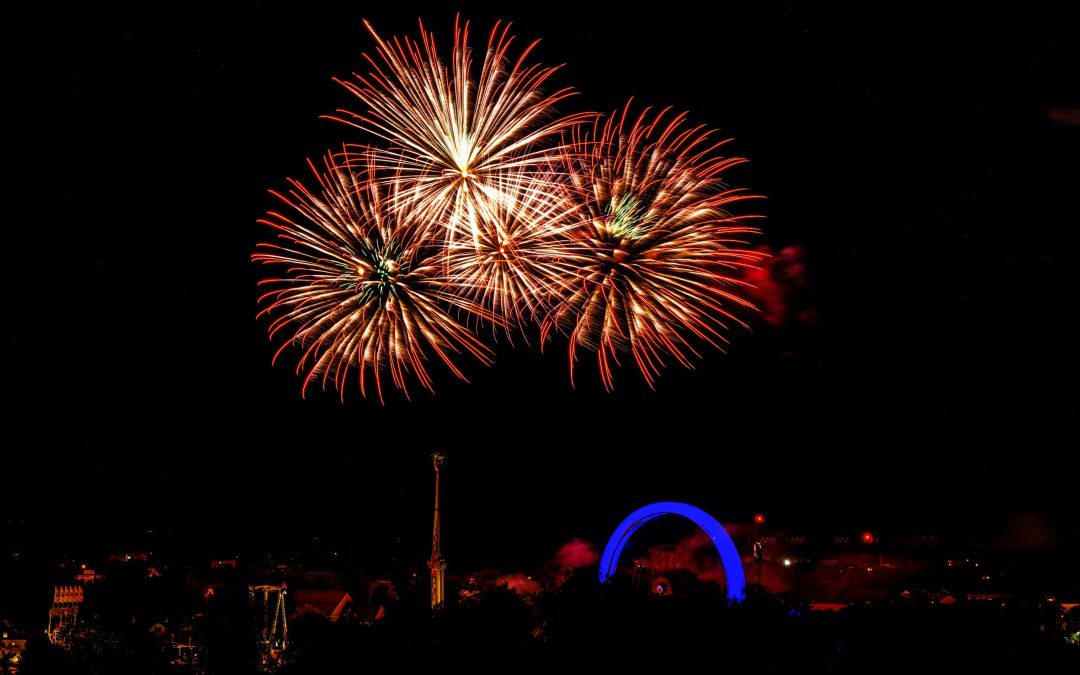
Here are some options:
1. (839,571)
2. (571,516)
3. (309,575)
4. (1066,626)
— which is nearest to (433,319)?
(1066,626)

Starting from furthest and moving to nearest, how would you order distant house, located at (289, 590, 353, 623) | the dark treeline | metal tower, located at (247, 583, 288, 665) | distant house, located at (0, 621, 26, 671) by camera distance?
distant house, located at (289, 590, 353, 623), distant house, located at (0, 621, 26, 671), metal tower, located at (247, 583, 288, 665), the dark treeline

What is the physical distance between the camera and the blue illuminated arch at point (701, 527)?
757 inches

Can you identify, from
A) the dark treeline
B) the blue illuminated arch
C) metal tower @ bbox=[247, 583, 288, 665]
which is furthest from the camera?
the blue illuminated arch

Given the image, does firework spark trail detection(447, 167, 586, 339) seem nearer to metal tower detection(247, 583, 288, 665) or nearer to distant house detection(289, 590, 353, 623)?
metal tower detection(247, 583, 288, 665)

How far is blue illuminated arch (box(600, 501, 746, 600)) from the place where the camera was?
19219mm

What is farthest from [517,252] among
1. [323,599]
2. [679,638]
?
[323,599]

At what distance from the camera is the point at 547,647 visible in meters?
9.69

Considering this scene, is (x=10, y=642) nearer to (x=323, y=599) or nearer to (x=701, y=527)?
(x=701, y=527)

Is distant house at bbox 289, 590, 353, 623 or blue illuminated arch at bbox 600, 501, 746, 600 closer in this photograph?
blue illuminated arch at bbox 600, 501, 746, 600

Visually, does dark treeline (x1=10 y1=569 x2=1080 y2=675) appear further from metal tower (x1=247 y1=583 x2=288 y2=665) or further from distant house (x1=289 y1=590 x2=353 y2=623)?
distant house (x1=289 y1=590 x2=353 y2=623)

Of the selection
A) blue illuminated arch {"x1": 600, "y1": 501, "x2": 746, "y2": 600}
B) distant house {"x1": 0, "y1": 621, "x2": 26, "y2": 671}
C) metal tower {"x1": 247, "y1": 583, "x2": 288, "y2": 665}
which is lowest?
distant house {"x1": 0, "y1": 621, "x2": 26, "y2": 671}

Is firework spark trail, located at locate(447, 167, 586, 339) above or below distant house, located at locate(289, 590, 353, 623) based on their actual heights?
above

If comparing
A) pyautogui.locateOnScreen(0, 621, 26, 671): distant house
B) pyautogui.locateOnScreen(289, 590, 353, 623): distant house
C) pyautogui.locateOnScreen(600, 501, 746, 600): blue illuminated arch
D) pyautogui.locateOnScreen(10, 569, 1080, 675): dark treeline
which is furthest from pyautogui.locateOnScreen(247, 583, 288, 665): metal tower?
pyautogui.locateOnScreen(600, 501, 746, 600): blue illuminated arch

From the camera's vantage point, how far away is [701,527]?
21.2 meters
